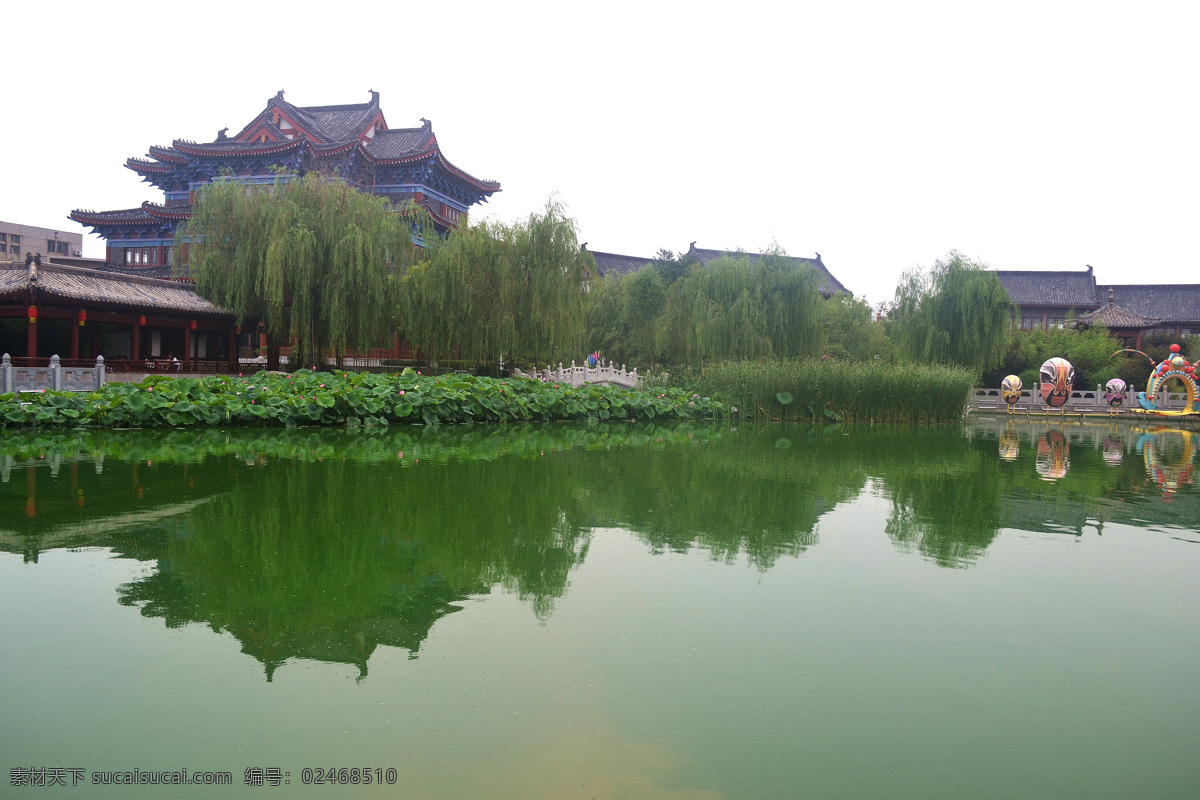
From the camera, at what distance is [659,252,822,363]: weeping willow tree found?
63.2 ft

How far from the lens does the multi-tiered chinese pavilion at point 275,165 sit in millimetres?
21938

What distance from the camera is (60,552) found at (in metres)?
3.75

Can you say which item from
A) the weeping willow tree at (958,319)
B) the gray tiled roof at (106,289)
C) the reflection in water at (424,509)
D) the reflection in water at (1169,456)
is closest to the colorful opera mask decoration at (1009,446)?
the reflection in water at (424,509)

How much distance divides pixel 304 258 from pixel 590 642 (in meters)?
14.2

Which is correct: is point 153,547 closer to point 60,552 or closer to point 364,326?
point 60,552

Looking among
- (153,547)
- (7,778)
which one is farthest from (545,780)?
(153,547)

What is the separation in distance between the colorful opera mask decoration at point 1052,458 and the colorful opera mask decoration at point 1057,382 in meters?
8.60

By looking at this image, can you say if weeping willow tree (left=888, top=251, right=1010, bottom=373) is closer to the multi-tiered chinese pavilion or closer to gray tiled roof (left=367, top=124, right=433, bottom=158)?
the multi-tiered chinese pavilion

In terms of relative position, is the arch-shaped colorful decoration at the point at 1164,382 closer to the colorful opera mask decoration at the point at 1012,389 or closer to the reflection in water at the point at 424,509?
the colorful opera mask decoration at the point at 1012,389

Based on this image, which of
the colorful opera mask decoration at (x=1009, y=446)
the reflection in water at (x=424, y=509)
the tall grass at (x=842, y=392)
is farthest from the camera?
the tall grass at (x=842, y=392)

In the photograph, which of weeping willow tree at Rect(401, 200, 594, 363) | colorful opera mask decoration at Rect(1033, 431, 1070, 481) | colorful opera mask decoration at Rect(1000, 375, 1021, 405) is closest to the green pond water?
colorful opera mask decoration at Rect(1033, 431, 1070, 481)

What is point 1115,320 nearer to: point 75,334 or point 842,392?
point 842,392

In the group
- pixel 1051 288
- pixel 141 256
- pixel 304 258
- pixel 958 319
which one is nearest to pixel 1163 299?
pixel 1051 288

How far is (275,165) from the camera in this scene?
21.4 meters
